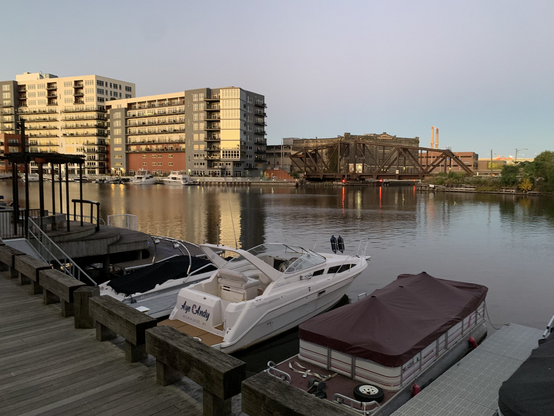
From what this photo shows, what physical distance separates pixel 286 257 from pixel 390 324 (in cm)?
700

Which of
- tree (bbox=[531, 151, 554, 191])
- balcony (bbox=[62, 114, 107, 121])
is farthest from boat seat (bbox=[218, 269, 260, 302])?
balcony (bbox=[62, 114, 107, 121])

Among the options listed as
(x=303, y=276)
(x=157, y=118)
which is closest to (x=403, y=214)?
(x=303, y=276)

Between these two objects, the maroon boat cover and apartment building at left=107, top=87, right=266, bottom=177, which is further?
apartment building at left=107, top=87, right=266, bottom=177

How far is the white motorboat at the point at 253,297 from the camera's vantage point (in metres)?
11.9

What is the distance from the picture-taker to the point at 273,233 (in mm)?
38656

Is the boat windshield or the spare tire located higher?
the boat windshield

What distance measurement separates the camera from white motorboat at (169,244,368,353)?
11.9 m

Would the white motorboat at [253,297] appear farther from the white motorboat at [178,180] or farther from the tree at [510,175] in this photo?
the white motorboat at [178,180]

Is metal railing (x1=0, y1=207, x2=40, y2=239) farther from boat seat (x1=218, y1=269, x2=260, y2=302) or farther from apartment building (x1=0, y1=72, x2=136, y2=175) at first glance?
apartment building (x1=0, y1=72, x2=136, y2=175)

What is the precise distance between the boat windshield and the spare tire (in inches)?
221

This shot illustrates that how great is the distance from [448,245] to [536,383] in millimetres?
29616

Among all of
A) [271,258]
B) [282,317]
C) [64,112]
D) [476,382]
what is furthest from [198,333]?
[64,112]

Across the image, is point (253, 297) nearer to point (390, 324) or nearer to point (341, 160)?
point (390, 324)

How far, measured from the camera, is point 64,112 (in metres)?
150
